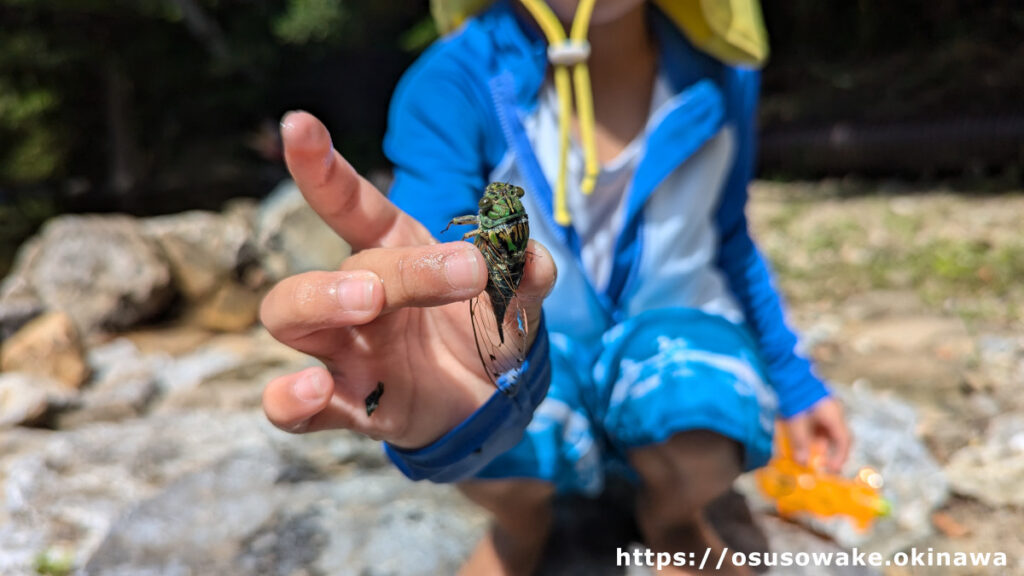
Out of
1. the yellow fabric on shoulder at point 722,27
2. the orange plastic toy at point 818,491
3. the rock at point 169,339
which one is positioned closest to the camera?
the yellow fabric on shoulder at point 722,27

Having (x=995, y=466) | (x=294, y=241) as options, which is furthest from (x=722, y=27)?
(x=294, y=241)

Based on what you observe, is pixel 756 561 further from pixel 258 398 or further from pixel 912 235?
pixel 912 235

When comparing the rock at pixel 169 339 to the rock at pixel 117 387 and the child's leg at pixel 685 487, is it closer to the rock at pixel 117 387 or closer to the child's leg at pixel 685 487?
the rock at pixel 117 387

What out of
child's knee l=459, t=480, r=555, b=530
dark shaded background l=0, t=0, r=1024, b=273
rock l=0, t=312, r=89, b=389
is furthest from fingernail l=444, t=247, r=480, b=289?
dark shaded background l=0, t=0, r=1024, b=273

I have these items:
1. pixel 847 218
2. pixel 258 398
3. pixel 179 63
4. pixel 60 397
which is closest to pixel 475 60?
pixel 258 398

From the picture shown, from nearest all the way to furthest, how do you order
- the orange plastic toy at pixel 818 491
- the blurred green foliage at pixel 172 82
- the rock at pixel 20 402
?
the orange plastic toy at pixel 818 491 < the rock at pixel 20 402 < the blurred green foliage at pixel 172 82

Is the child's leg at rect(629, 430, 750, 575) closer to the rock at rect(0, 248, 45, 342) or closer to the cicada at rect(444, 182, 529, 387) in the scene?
the cicada at rect(444, 182, 529, 387)

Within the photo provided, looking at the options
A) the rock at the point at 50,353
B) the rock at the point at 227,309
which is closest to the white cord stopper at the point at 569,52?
the rock at the point at 50,353
